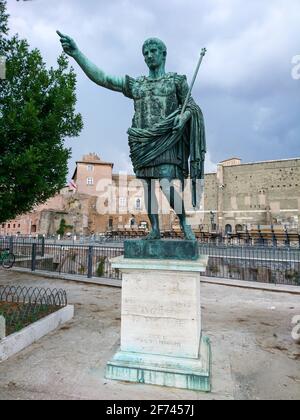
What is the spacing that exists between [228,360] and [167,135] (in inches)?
109

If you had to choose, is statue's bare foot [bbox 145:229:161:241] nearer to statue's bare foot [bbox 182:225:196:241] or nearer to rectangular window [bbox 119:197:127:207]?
statue's bare foot [bbox 182:225:196:241]

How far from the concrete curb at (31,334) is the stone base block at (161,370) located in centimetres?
140

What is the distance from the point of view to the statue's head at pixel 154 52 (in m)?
3.17

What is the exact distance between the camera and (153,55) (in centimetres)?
320

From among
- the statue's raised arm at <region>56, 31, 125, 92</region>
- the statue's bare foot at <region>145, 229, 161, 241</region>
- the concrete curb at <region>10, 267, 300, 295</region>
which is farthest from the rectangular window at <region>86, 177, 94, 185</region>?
the statue's bare foot at <region>145, 229, 161, 241</region>

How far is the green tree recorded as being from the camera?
514 centimetres

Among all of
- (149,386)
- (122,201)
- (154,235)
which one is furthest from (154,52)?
(122,201)

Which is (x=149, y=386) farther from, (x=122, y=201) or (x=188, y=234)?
(x=122, y=201)

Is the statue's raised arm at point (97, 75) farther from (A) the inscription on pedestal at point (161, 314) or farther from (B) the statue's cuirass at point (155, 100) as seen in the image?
(A) the inscription on pedestal at point (161, 314)

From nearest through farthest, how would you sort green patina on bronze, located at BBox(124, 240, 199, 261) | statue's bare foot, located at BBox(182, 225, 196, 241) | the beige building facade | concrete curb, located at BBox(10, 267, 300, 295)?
green patina on bronze, located at BBox(124, 240, 199, 261) → statue's bare foot, located at BBox(182, 225, 196, 241) → concrete curb, located at BBox(10, 267, 300, 295) → the beige building facade

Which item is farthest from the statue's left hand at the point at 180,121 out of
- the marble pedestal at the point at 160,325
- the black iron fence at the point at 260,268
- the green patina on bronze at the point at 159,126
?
the black iron fence at the point at 260,268

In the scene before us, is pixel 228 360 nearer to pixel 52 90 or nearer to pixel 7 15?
pixel 52 90

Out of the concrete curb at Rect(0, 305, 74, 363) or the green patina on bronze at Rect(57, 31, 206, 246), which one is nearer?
the green patina on bronze at Rect(57, 31, 206, 246)

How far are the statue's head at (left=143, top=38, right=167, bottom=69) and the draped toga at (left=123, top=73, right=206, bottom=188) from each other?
17 cm
